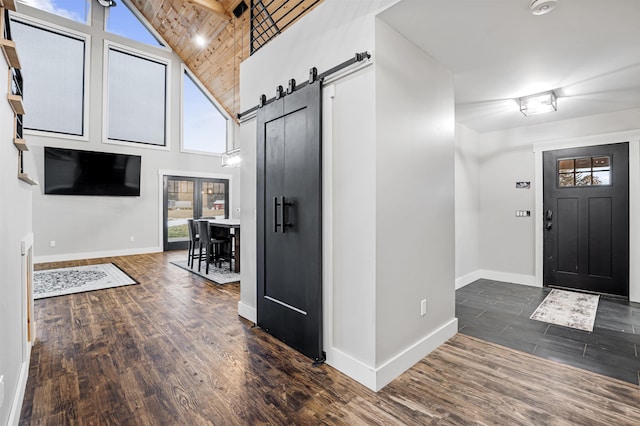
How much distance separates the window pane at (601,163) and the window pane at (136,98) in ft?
28.5

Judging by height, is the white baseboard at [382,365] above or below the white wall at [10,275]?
below

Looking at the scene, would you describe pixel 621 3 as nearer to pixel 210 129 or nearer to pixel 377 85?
pixel 377 85

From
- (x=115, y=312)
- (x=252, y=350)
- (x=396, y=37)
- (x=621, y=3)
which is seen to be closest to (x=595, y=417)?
(x=252, y=350)

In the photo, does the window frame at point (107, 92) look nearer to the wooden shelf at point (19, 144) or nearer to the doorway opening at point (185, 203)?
the doorway opening at point (185, 203)

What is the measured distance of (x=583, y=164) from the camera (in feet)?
14.2

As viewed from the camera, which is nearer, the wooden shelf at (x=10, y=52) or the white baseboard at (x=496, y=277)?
the wooden shelf at (x=10, y=52)

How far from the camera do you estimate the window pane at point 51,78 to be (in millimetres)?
6152

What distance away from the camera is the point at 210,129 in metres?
8.92

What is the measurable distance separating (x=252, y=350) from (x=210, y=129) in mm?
7745

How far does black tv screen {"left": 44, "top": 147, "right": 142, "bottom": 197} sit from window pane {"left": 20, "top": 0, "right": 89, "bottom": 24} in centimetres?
287

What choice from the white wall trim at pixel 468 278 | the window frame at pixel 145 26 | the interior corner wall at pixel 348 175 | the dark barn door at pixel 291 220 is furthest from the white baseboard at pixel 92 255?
the white wall trim at pixel 468 278

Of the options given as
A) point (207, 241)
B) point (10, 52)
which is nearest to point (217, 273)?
point (207, 241)

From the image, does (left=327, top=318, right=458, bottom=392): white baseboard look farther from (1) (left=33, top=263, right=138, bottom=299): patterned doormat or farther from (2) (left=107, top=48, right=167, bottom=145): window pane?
(2) (left=107, top=48, right=167, bottom=145): window pane

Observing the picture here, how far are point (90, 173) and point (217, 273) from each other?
4.08 m
